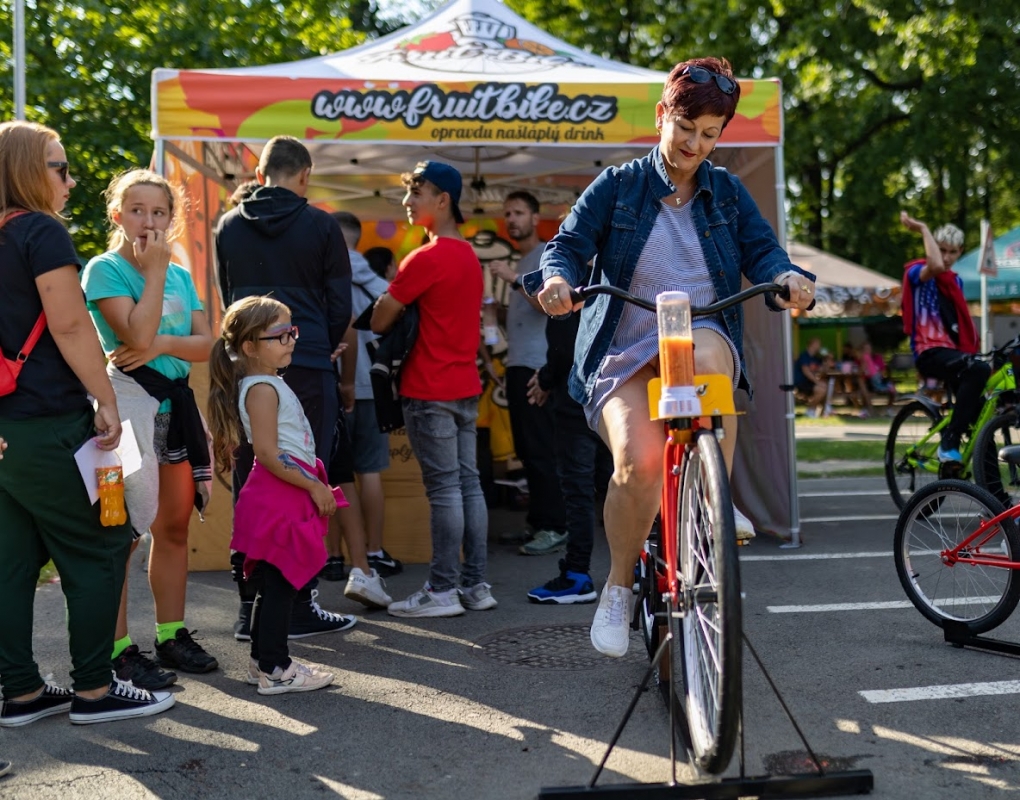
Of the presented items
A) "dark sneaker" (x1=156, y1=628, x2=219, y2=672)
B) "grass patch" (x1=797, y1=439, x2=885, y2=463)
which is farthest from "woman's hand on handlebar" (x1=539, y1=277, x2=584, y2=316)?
"grass patch" (x1=797, y1=439, x2=885, y2=463)

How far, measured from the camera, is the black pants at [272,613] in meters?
4.04

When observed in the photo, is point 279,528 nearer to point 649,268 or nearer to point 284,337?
point 284,337

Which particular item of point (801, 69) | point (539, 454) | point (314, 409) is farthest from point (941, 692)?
point (801, 69)

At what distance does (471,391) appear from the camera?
211 inches

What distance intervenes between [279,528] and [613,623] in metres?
1.32

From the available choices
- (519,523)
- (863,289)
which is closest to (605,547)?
(519,523)

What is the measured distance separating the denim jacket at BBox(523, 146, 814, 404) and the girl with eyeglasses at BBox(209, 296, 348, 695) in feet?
3.82

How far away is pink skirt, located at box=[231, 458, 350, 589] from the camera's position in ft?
13.1

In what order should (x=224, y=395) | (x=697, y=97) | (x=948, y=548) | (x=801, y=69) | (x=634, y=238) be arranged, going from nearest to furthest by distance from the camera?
(x=697, y=97), (x=634, y=238), (x=224, y=395), (x=948, y=548), (x=801, y=69)

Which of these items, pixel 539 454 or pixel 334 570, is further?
pixel 539 454

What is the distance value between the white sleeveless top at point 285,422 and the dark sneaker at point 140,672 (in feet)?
2.99

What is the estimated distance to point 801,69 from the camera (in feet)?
77.3

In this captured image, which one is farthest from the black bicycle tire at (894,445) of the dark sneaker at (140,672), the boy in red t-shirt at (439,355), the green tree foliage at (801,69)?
the green tree foliage at (801,69)

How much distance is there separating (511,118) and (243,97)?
5.03 feet
